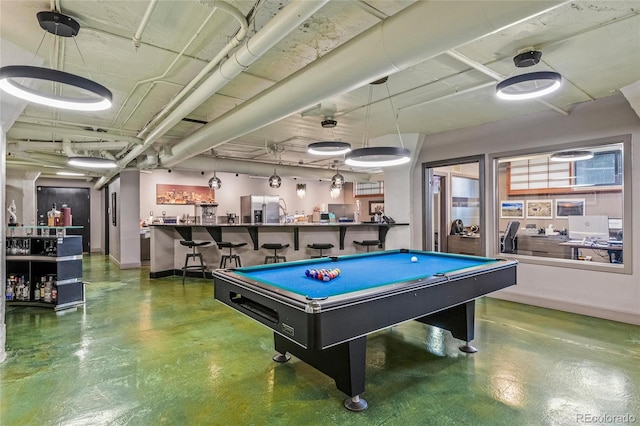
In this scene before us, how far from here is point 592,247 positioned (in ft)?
17.0

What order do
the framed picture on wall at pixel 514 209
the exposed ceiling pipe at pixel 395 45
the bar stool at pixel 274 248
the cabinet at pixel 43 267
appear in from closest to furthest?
1. the exposed ceiling pipe at pixel 395 45
2. the cabinet at pixel 43 267
3. the bar stool at pixel 274 248
4. the framed picture on wall at pixel 514 209

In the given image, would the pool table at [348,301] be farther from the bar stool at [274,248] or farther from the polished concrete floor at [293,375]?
the bar stool at [274,248]

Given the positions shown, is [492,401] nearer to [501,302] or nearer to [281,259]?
[501,302]

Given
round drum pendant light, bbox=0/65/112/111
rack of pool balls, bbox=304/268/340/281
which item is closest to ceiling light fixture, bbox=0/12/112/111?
round drum pendant light, bbox=0/65/112/111

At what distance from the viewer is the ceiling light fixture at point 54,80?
2.29 m

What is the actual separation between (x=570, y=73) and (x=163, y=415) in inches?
202

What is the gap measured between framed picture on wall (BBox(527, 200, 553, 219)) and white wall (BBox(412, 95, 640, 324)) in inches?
87.9

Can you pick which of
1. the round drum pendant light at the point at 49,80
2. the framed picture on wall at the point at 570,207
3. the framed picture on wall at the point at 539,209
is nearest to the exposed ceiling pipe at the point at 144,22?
the round drum pendant light at the point at 49,80

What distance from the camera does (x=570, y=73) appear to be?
374 centimetres

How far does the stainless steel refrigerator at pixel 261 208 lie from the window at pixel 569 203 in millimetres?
6295

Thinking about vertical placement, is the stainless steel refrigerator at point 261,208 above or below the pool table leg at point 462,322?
above

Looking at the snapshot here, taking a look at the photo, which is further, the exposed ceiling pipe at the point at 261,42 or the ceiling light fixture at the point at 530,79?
the ceiling light fixture at the point at 530,79

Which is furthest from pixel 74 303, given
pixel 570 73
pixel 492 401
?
pixel 570 73

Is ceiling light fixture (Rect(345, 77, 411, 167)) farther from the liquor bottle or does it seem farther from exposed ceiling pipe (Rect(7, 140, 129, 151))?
the liquor bottle
